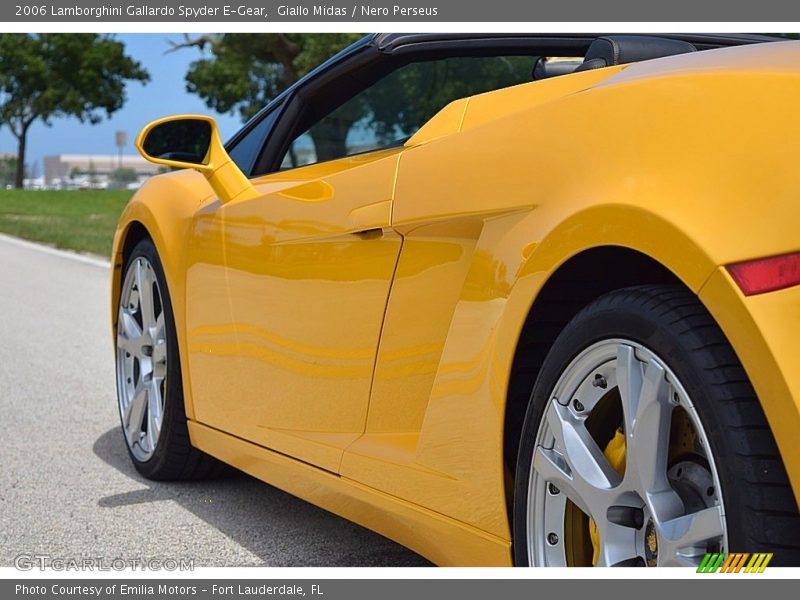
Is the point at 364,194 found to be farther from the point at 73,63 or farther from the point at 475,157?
the point at 73,63

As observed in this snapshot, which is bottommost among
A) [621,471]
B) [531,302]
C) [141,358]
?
[141,358]

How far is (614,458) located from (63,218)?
27.6 meters

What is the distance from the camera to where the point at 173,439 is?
425cm

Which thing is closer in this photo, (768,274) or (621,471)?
(768,274)

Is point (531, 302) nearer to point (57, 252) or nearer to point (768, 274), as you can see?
point (768, 274)

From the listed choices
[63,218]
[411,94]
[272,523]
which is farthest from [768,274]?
[63,218]

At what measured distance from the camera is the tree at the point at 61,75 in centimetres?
5597

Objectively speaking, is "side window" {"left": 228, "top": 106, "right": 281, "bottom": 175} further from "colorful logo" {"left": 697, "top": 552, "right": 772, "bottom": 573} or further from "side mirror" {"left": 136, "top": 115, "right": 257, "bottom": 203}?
"colorful logo" {"left": 697, "top": 552, "right": 772, "bottom": 573}

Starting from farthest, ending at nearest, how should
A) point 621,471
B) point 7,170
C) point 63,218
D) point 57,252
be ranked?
1. point 7,170
2. point 63,218
3. point 57,252
4. point 621,471

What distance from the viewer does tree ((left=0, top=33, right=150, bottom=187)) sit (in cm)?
5597

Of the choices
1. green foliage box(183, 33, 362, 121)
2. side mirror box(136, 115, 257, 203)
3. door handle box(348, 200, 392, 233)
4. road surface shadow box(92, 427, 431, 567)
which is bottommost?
road surface shadow box(92, 427, 431, 567)

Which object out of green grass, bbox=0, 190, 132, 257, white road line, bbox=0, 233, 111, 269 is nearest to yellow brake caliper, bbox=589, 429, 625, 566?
white road line, bbox=0, 233, 111, 269

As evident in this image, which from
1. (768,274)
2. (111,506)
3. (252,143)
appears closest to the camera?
(768,274)

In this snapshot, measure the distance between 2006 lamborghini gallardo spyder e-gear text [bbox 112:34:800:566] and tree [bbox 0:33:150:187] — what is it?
55333 mm
